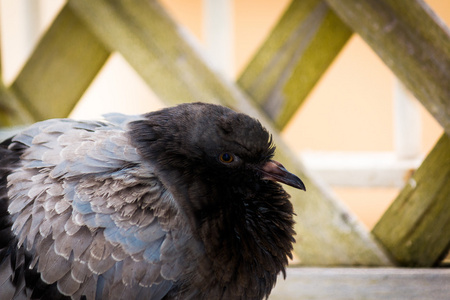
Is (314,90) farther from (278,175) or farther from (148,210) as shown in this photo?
(148,210)

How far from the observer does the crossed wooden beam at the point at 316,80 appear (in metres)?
2.40

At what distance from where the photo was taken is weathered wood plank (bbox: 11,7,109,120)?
2955 millimetres

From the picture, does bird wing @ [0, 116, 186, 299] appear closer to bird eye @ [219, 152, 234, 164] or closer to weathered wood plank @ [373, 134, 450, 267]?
bird eye @ [219, 152, 234, 164]

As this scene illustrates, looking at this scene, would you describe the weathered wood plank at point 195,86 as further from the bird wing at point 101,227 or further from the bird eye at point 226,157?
the bird wing at point 101,227

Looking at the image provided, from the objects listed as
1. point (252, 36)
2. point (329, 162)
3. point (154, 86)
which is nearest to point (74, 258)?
point (154, 86)

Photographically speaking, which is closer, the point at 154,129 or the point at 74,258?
the point at 74,258

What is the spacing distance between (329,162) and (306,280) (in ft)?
4.95

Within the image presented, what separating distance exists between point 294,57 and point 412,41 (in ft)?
1.74

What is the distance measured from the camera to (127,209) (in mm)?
1969

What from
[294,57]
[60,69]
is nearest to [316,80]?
[294,57]

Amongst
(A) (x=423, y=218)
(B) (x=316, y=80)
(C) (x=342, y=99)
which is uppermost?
(C) (x=342, y=99)

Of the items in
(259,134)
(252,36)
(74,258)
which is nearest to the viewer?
(74,258)

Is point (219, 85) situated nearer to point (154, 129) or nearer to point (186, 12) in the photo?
point (154, 129)

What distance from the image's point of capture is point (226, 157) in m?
2.11
